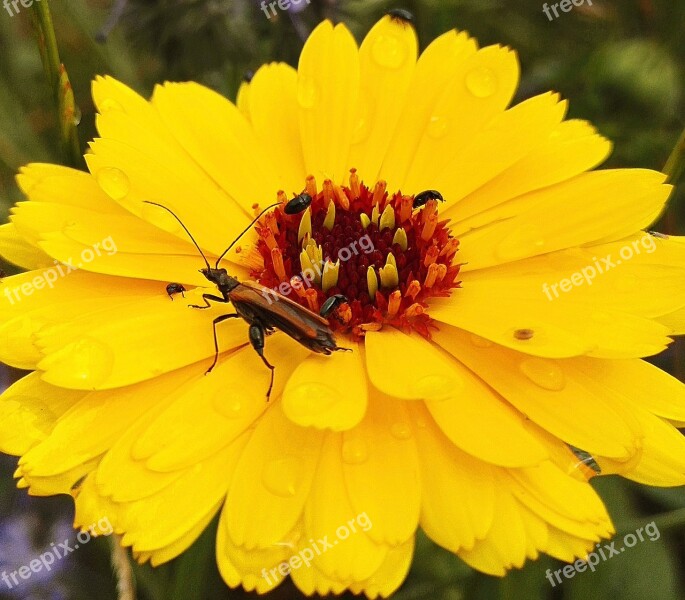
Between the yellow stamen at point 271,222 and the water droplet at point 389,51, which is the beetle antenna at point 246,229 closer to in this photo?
the yellow stamen at point 271,222

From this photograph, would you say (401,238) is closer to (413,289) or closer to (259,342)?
(413,289)

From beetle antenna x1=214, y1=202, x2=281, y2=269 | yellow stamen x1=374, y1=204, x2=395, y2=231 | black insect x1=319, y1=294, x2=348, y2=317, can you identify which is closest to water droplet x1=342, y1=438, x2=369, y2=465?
black insect x1=319, y1=294, x2=348, y2=317

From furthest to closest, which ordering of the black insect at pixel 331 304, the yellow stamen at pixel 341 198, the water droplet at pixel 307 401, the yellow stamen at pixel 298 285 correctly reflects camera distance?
1. the yellow stamen at pixel 341 198
2. the yellow stamen at pixel 298 285
3. the black insect at pixel 331 304
4. the water droplet at pixel 307 401

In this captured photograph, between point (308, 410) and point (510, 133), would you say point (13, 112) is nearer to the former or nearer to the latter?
point (510, 133)

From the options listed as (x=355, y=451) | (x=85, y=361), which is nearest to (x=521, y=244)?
(x=355, y=451)

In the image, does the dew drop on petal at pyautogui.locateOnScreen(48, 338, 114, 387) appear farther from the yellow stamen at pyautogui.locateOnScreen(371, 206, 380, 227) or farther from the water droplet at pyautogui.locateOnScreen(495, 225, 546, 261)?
the water droplet at pyautogui.locateOnScreen(495, 225, 546, 261)

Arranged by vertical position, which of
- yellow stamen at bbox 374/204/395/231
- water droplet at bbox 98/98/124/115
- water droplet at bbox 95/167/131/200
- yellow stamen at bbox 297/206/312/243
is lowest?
yellow stamen at bbox 374/204/395/231

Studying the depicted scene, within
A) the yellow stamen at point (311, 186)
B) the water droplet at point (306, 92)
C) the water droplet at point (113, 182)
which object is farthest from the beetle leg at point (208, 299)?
the water droplet at point (306, 92)
